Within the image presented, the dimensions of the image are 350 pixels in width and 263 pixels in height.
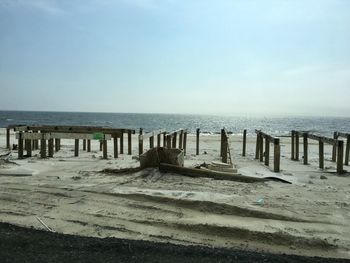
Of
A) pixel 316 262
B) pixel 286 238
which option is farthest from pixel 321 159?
pixel 316 262

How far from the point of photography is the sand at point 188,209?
6.80 meters

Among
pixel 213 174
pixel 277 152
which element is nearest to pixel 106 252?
pixel 213 174

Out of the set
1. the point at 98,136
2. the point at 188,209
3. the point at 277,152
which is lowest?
the point at 188,209

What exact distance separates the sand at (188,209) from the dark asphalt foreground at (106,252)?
2.60 ft

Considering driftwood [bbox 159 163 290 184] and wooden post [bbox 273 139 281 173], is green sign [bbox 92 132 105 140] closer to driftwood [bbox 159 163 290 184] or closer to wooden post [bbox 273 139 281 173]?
driftwood [bbox 159 163 290 184]

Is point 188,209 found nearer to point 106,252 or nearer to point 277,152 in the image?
point 106,252

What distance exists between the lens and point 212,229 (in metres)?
7.14

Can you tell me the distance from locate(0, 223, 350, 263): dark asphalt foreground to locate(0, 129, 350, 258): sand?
2.60ft

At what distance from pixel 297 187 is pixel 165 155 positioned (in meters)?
3.73

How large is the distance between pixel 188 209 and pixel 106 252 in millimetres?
2995

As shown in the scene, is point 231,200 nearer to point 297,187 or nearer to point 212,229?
point 212,229

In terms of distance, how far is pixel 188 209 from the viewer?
8297mm

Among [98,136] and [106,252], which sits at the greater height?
[98,136]

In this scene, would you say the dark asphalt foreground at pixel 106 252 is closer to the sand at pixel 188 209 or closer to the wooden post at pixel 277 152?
the sand at pixel 188 209
